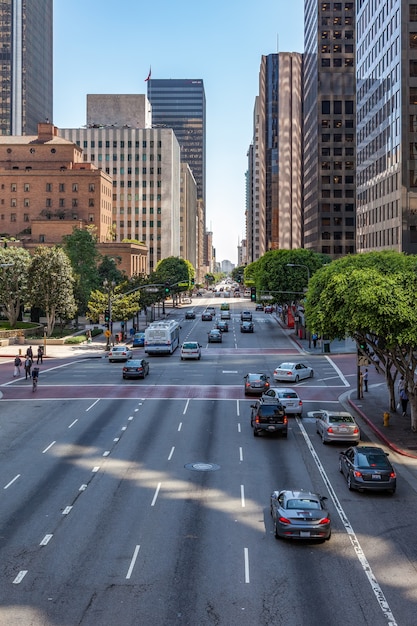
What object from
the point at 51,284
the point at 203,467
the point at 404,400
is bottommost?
the point at 203,467

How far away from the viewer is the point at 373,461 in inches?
950

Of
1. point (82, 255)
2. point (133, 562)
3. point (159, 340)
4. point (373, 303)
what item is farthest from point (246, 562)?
point (82, 255)

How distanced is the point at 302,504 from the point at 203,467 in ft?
27.6

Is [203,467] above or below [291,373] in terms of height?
below

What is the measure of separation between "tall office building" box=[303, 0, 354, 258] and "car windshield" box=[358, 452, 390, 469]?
5235 inches

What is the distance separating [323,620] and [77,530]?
8347mm

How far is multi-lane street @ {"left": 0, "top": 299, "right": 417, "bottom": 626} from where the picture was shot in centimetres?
1520

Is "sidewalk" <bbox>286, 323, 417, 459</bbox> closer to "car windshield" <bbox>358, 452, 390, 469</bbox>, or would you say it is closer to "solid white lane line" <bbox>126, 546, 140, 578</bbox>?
"car windshield" <bbox>358, 452, 390, 469</bbox>

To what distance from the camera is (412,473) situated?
26797mm

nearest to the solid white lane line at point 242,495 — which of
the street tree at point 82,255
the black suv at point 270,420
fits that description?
the black suv at point 270,420

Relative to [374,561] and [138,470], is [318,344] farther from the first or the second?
[374,561]

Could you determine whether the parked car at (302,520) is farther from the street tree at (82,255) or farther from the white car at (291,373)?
the street tree at (82,255)

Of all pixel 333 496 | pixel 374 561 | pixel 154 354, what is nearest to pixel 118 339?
pixel 154 354

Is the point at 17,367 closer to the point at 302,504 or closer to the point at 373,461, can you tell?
the point at 373,461
